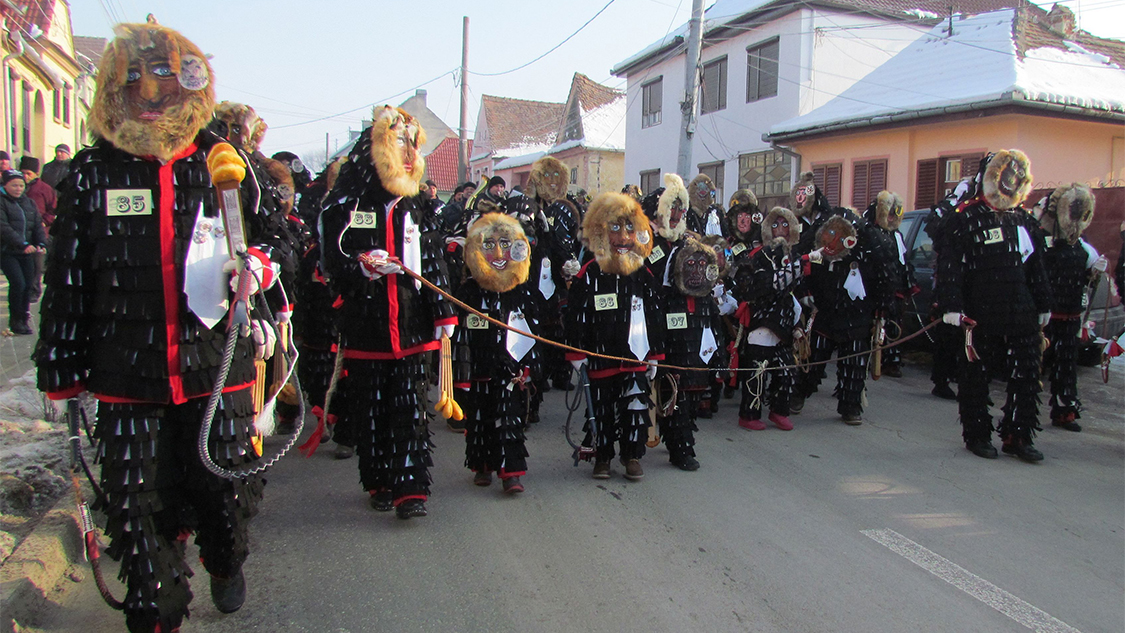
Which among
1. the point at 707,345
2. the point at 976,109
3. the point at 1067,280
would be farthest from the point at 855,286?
the point at 976,109

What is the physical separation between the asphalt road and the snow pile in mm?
697

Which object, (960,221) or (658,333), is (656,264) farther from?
(960,221)

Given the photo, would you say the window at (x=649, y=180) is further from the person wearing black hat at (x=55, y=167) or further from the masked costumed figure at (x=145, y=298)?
the masked costumed figure at (x=145, y=298)

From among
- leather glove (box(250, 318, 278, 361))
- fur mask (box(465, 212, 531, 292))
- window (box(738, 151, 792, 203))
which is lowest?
leather glove (box(250, 318, 278, 361))

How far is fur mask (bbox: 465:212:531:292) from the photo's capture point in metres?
4.95

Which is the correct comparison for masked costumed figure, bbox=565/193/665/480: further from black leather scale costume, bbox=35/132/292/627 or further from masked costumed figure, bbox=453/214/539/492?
black leather scale costume, bbox=35/132/292/627

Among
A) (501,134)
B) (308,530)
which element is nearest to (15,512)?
(308,530)

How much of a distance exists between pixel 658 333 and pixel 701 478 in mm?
1041

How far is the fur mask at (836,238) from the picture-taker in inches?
272

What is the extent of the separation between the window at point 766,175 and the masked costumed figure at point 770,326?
44.0 feet

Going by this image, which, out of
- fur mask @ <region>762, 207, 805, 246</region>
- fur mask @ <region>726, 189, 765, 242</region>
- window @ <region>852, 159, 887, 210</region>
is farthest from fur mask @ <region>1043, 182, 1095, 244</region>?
window @ <region>852, 159, 887, 210</region>

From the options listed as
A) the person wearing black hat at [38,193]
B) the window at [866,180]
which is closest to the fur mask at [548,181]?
the person wearing black hat at [38,193]

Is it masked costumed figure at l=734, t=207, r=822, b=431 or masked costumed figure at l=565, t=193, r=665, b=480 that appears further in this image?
masked costumed figure at l=734, t=207, r=822, b=431

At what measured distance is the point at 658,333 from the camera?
205 inches
